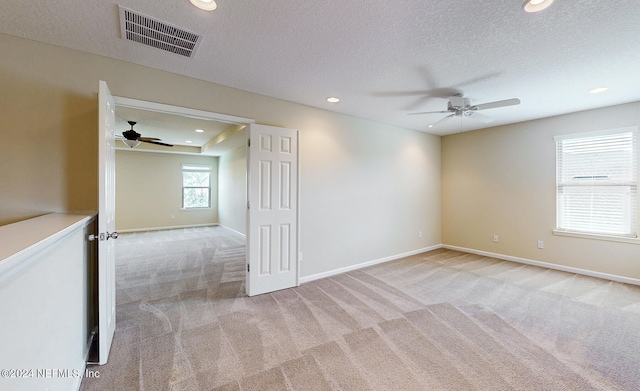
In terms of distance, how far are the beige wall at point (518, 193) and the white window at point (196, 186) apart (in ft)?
24.5

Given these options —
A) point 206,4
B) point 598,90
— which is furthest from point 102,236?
point 598,90

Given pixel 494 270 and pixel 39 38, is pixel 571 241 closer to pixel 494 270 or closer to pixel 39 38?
pixel 494 270

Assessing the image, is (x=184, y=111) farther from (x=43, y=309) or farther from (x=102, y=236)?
(x=43, y=309)

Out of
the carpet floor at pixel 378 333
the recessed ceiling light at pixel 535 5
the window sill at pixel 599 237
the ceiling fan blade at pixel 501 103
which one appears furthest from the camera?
the window sill at pixel 599 237

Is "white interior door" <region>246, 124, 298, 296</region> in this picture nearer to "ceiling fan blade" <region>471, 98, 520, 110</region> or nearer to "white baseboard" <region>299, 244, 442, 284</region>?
"white baseboard" <region>299, 244, 442, 284</region>

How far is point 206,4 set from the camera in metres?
1.64

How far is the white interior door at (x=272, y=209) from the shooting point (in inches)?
121

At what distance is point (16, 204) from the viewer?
76.8 inches

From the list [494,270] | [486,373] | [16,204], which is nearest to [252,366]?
[486,373]

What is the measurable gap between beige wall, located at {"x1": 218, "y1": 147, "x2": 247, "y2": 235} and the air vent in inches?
169

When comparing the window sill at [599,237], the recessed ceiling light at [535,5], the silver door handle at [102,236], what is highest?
the recessed ceiling light at [535,5]

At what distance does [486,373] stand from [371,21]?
2655mm

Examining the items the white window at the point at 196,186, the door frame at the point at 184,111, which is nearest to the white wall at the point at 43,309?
the door frame at the point at 184,111

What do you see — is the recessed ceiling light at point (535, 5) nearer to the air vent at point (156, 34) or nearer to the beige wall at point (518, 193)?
the air vent at point (156, 34)
